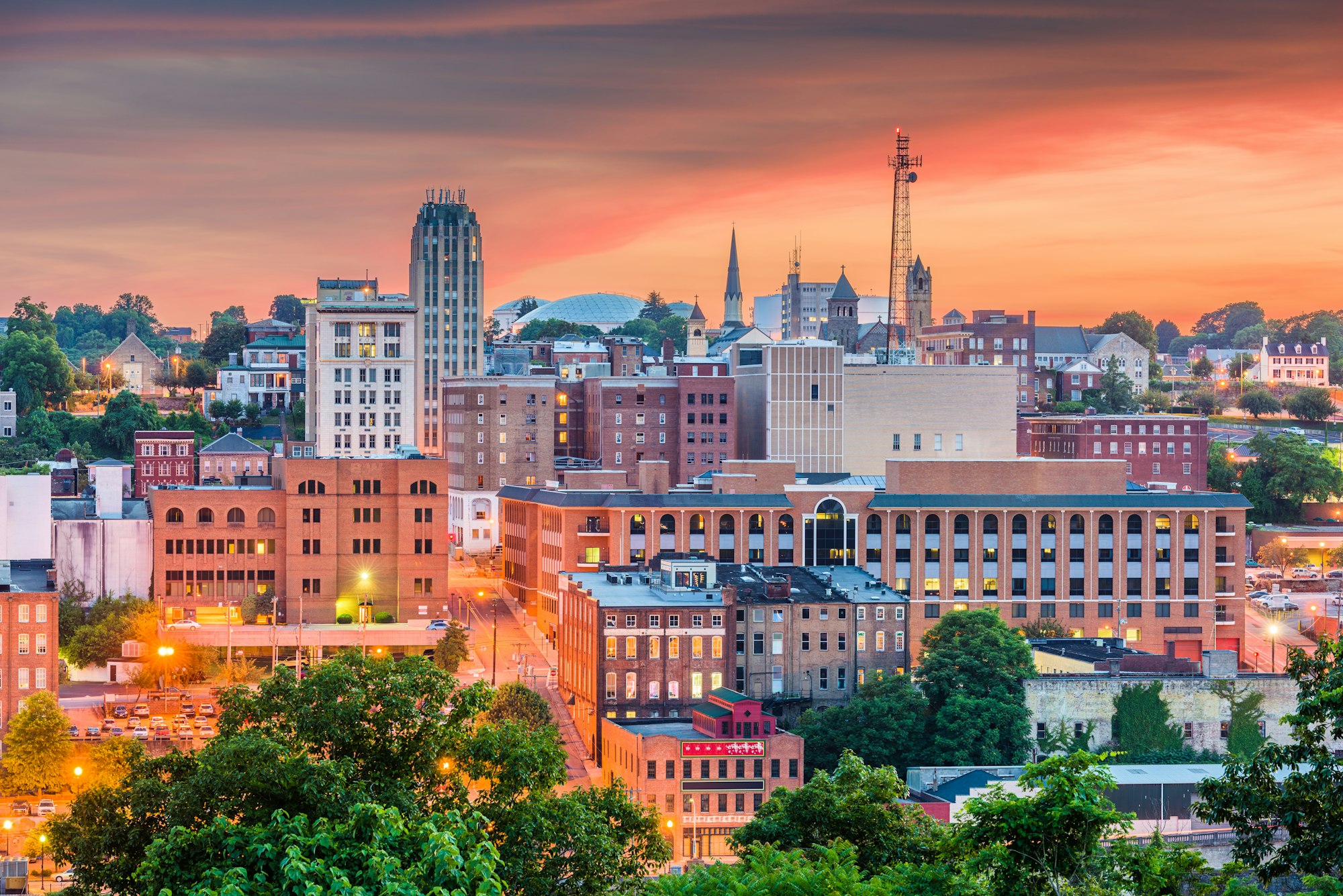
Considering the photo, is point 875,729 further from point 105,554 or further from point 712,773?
point 105,554

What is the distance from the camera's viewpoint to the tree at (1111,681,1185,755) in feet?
375

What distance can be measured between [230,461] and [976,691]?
340 feet

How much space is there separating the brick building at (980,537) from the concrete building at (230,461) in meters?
59.2

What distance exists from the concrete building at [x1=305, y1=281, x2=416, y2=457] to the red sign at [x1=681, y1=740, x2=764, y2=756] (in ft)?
318

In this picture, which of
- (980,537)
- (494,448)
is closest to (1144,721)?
(980,537)

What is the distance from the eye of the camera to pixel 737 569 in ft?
419

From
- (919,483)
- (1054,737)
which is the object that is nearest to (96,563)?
(919,483)

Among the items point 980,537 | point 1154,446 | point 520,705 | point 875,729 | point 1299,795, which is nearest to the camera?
point 1299,795

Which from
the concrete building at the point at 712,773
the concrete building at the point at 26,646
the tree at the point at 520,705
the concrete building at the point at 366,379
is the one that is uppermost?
the concrete building at the point at 366,379

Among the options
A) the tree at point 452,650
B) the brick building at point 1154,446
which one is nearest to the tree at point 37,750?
the tree at point 452,650

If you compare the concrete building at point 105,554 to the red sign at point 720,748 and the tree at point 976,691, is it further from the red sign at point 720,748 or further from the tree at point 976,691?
the tree at point 976,691

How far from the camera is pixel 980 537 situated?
460ft

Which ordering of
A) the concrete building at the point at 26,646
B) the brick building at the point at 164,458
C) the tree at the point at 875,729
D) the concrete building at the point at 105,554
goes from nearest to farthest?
the tree at the point at 875,729 < the concrete building at the point at 26,646 < the concrete building at the point at 105,554 < the brick building at the point at 164,458

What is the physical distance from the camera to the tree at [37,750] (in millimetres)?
97562
